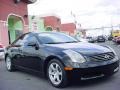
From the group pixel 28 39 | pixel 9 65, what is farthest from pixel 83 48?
pixel 9 65

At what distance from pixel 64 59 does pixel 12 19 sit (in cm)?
2303

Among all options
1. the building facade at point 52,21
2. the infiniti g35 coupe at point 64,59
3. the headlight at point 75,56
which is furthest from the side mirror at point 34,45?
the building facade at point 52,21

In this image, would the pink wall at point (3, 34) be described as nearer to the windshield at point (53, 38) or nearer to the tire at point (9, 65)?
the tire at point (9, 65)

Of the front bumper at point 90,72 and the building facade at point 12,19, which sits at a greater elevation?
the building facade at point 12,19

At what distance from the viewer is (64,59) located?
6219mm

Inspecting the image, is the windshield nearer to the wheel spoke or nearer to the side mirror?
the side mirror

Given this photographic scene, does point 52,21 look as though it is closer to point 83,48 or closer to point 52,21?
point 52,21

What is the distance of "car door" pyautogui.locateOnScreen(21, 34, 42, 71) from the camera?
716 cm

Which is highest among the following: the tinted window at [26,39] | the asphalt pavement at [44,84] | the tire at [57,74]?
the tinted window at [26,39]

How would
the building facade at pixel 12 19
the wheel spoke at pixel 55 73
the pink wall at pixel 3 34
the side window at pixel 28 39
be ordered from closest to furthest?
the wheel spoke at pixel 55 73
the side window at pixel 28 39
the pink wall at pixel 3 34
the building facade at pixel 12 19

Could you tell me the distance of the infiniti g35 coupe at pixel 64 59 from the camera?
6090 millimetres

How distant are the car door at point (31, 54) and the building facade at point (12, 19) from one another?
1490cm

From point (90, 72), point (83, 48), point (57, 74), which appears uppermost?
point (83, 48)

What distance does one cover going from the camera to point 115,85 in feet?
20.7
